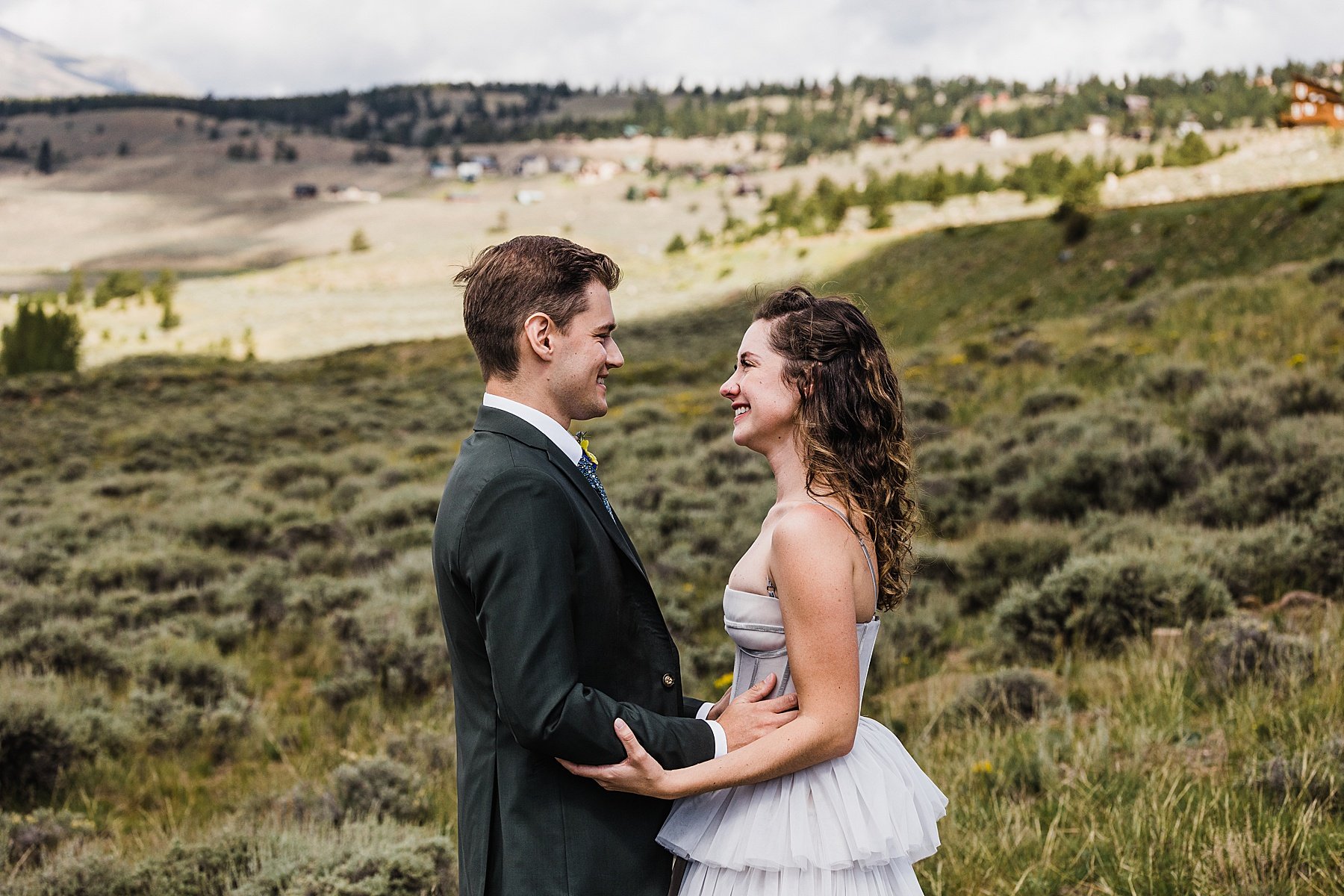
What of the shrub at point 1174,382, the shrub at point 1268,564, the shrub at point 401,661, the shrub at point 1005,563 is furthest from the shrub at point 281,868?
the shrub at point 1174,382

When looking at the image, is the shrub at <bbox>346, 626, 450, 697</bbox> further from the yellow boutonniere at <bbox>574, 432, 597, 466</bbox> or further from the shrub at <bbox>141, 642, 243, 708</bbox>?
the yellow boutonniere at <bbox>574, 432, 597, 466</bbox>

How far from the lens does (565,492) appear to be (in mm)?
1888

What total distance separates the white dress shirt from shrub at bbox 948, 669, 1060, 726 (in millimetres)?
3311

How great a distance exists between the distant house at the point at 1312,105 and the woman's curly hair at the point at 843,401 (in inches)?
2367

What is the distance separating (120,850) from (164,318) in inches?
2254

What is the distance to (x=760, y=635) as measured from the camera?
211cm

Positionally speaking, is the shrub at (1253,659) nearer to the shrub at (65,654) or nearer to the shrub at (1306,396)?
the shrub at (1306,396)

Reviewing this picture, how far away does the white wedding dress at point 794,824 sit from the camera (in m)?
2.01

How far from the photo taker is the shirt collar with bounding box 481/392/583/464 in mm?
1971

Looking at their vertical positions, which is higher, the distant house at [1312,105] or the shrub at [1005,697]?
the distant house at [1312,105]

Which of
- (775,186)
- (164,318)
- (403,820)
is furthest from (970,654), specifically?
(775,186)

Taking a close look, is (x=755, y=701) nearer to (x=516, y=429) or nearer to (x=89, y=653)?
(x=516, y=429)

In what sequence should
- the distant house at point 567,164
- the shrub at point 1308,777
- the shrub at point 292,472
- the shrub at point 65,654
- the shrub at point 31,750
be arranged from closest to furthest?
the shrub at point 1308,777 < the shrub at point 31,750 < the shrub at point 65,654 < the shrub at point 292,472 < the distant house at point 567,164

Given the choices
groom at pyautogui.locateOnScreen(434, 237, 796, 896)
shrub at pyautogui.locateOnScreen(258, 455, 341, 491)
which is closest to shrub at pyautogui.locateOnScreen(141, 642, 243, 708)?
groom at pyautogui.locateOnScreen(434, 237, 796, 896)
